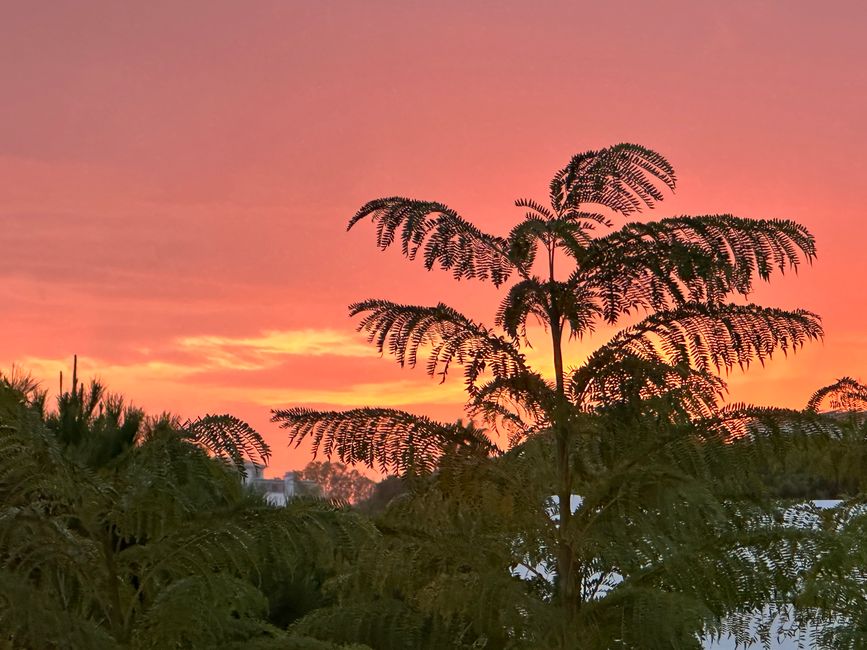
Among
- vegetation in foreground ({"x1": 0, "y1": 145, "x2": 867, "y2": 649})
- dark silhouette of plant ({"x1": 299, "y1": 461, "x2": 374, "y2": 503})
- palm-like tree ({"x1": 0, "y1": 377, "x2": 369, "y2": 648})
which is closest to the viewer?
palm-like tree ({"x1": 0, "y1": 377, "x2": 369, "y2": 648})

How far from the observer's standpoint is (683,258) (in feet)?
23.4

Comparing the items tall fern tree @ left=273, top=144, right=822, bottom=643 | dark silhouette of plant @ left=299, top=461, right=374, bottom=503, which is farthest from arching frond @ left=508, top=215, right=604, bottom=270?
dark silhouette of plant @ left=299, top=461, right=374, bottom=503

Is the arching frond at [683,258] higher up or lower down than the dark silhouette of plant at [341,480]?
lower down

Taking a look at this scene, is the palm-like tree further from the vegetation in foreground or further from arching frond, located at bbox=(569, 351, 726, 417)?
arching frond, located at bbox=(569, 351, 726, 417)

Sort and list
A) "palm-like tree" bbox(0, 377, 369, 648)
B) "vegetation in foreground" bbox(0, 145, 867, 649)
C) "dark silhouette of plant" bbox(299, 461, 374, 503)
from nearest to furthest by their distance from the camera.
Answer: "palm-like tree" bbox(0, 377, 369, 648) < "vegetation in foreground" bbox(0, 145, 867, 649) < "dark silhouette of plant" bbox(299, 461, 374, 503)

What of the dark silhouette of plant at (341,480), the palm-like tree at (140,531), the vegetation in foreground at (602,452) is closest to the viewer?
the palm-like tree at (140,531)

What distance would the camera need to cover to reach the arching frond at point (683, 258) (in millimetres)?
7133

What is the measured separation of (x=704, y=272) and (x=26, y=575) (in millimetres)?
4121

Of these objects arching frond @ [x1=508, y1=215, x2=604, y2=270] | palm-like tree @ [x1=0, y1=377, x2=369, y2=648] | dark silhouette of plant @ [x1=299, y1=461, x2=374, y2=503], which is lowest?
palm-like tree @ [x1=0, y1=377, x2=369, y2=648]

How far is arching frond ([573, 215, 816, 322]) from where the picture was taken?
713 cm

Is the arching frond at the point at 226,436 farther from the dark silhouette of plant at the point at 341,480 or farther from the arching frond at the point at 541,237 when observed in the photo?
the dark silhouette of plant at the point at 341,480

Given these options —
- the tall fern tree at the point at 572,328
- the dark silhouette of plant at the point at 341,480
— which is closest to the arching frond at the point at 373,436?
the tall fern tree at the point at 572,328

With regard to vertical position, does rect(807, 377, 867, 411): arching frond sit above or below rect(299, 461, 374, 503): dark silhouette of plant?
below

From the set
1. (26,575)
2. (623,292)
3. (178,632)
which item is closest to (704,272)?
(623,292)
